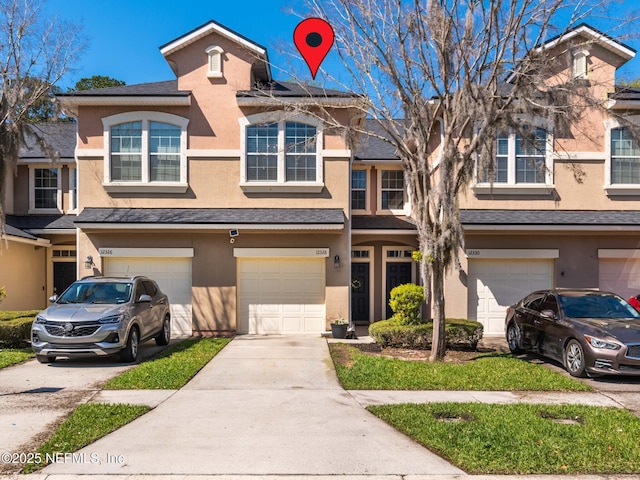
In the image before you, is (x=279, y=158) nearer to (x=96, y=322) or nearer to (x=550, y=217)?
(x=96, y=322)

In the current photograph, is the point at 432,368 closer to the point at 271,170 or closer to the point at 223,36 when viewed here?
the point at 271,170

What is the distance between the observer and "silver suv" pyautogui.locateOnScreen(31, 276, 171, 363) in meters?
10.2

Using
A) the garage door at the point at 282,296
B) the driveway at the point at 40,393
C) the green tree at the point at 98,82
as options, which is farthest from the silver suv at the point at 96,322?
the green tree at the point at 98,82

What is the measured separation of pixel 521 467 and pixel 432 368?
4.81 meters

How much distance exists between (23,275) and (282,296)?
348 inches

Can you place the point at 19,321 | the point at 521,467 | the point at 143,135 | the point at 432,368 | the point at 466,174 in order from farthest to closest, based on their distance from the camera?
1. the point at 143,135
2. the point at 19,321
3. the point at 466,174
4. the point at 432,368
5. the point at 521,467

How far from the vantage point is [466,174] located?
1088cm

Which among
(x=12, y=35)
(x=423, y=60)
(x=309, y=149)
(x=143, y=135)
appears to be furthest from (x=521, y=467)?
(x=12, y=35)

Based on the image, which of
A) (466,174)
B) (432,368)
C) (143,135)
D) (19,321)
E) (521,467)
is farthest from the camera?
(143,135)

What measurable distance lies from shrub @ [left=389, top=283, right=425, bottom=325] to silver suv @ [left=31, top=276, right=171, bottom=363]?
5.78 meters

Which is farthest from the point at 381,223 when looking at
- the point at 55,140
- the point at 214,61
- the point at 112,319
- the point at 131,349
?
the point at 55,140

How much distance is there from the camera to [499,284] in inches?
613

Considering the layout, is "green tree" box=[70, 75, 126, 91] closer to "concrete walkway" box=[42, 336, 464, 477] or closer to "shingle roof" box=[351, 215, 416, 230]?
"shingle roof" box=[351, 215, 416, 230]

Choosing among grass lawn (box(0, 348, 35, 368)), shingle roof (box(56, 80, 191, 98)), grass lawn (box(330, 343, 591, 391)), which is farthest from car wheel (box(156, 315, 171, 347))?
shingle roof (box(56, 80, 191, 98))
